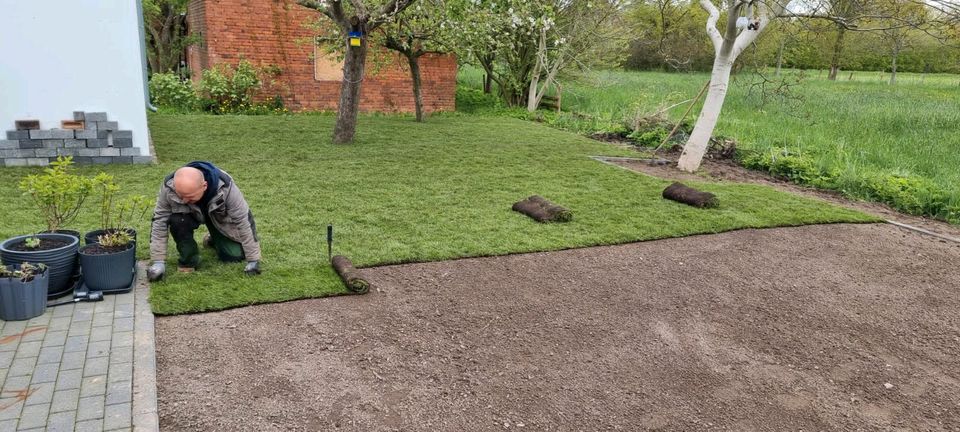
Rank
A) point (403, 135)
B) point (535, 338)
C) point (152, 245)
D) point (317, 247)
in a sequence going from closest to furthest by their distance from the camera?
point (535, 338) < point (152, 245) < point (317, 247) < point (403, 135)

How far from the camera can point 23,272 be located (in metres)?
3.62

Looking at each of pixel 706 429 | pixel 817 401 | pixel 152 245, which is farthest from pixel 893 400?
pixel 152 245

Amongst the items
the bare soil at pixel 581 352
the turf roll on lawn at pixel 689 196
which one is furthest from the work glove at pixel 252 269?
the turf roll on lawn at pixel 689 196

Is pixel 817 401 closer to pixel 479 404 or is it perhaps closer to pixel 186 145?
pixel 479 404

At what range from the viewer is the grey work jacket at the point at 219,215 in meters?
4.16

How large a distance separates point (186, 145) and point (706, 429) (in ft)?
28.9

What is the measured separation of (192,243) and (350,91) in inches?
238

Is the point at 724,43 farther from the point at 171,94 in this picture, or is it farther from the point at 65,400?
the point at 171,94

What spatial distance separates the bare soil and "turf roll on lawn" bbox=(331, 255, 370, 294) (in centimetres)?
8

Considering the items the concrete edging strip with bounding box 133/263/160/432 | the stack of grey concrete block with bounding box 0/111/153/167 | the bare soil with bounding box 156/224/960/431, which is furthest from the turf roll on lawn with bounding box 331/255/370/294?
the stack of grey concrete block with bounding box 0/111/153/167

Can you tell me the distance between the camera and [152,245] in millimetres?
4254

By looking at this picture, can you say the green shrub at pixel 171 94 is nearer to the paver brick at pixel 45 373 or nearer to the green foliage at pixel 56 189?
the green foliage at pixel 56 189

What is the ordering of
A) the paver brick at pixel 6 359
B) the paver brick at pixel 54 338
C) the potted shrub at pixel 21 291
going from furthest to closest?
1. the potted shrub at pixel 21 291
2. the paver brick at pixel 54 338
3. the paver brick at pixel 6 359

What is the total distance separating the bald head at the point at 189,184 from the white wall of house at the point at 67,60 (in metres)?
4.54
